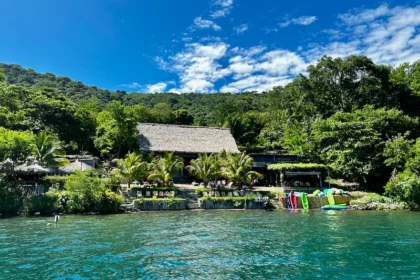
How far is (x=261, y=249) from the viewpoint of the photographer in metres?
12.0

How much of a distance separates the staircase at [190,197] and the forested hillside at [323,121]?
12.1 m

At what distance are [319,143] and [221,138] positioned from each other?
1114 cm

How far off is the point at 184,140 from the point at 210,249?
24768 millimetres

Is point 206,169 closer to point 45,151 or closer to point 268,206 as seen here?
point 268,206

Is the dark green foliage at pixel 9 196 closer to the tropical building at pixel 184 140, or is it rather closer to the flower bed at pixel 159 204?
the flower bed at pixel 159 204

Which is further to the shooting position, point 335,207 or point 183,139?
point 183,139

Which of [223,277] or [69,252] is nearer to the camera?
[223,277]

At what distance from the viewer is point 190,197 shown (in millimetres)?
26406

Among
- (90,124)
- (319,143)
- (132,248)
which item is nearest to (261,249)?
(132,248)

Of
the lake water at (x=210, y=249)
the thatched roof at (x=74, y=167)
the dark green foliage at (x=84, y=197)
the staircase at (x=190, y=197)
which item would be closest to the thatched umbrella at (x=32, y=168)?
the thatched roof at (x=74, y=167)

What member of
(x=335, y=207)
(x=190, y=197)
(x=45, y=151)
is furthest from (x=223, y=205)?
(x=45, y=151)

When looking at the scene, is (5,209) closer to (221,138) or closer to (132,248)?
(132,248)

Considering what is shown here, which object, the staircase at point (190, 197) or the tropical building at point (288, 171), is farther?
the tropical building at point (288, 171)

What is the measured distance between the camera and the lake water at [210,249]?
9328 millimetres
